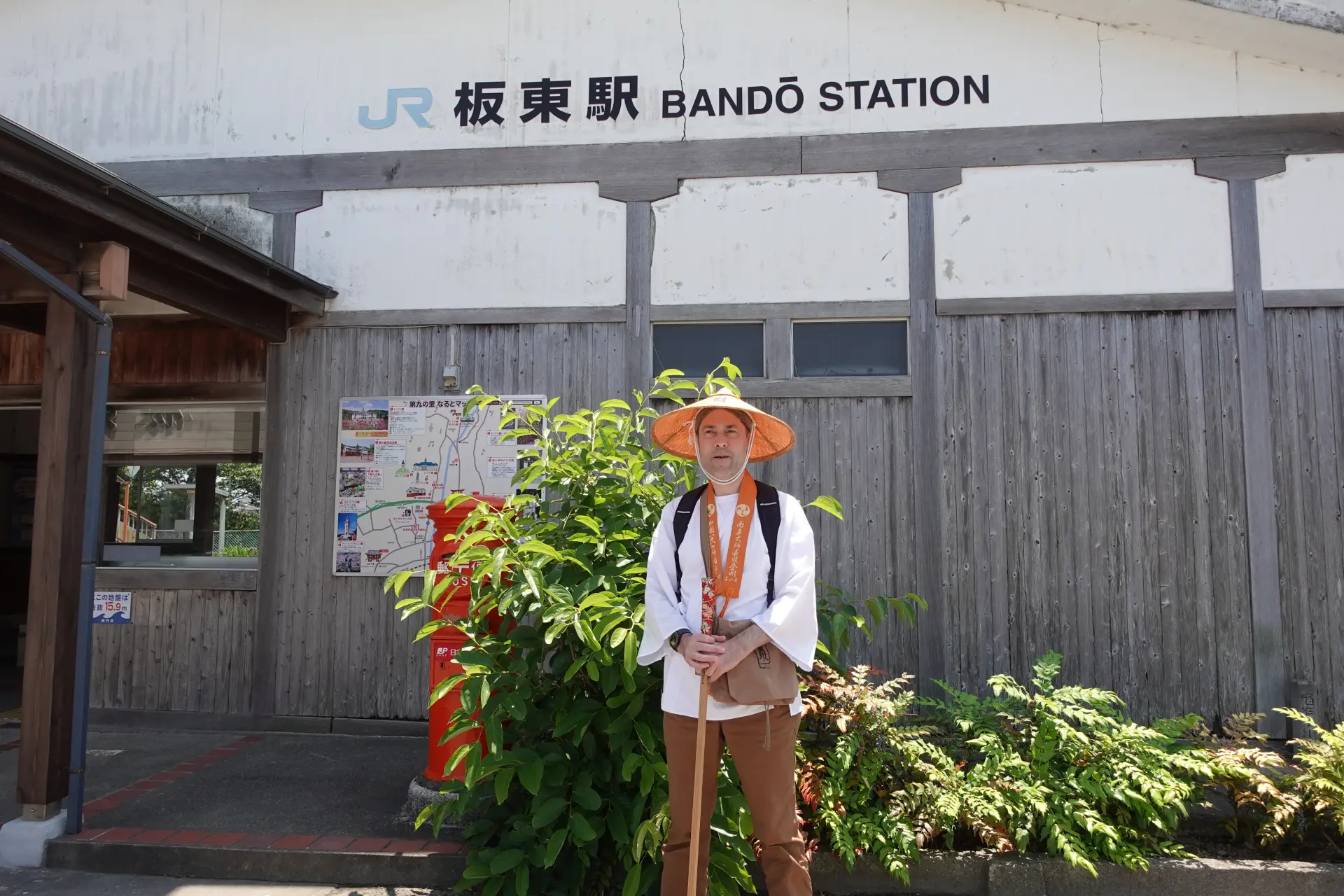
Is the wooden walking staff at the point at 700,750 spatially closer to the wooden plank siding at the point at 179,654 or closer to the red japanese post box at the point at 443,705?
the red japanese post box at the point at 443,705

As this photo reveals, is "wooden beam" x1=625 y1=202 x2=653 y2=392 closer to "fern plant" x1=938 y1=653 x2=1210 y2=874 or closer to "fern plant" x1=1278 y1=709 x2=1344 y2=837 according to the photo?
"fern plant" x1=938 y1=653 x2=1210 y2=874

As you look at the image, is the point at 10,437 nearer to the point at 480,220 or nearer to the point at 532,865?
the point at 480,220

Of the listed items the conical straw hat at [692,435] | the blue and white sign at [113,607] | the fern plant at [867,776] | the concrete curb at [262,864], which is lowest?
the concrete curb at [262,864]

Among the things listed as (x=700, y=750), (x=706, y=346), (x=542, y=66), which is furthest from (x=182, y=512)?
(x=700, y=750)

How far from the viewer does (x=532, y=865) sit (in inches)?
150

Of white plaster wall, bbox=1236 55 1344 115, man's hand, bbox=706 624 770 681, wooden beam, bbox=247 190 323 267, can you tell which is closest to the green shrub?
man's hand, bbox=706 624 770 681

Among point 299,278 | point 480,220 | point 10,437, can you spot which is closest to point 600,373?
point 480,220

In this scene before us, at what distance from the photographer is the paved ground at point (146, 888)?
13.4 ft

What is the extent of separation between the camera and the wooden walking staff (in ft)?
9.89

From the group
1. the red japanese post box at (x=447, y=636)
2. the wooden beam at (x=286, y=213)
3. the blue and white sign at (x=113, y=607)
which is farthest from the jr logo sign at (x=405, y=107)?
the blue and white sign at (x=113, y=607)

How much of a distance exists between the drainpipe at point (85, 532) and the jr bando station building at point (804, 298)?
1.46 m

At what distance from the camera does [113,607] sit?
22.0 ft

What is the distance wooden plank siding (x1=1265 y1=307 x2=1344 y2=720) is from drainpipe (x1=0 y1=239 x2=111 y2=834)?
23.4 ft

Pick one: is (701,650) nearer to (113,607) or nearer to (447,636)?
(447,636)
